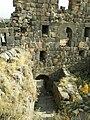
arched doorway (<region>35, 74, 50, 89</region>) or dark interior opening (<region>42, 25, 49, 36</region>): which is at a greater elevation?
dark interior opening (<region>42, 25, 49, 36</region>)

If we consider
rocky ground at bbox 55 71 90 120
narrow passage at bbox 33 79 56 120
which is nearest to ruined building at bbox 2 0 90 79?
narrow passage at bbox 33 79 56 120

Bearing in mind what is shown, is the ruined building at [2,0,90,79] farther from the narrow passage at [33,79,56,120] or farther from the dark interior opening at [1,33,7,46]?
the narrow passage at [33,79,56,120]

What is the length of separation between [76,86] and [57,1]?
4.52m

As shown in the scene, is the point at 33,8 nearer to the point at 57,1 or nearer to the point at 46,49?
the point at 57,1

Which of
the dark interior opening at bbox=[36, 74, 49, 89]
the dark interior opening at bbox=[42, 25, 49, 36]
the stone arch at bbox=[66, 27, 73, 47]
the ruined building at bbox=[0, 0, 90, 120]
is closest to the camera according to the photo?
the ruined building at bbox=[0, 0, 90, 120]

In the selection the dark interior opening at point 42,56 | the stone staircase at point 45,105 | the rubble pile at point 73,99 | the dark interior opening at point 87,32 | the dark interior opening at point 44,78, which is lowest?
the stone staircase at point 45,105

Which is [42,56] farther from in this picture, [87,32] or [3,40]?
[87,32]

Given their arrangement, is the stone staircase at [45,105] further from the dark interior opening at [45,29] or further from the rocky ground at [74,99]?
the dark interior opening at [45,29]

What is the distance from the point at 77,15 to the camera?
1288 centimetres

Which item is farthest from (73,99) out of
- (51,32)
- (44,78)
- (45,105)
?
(44,78)

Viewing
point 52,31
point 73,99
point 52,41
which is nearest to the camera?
point 73,99

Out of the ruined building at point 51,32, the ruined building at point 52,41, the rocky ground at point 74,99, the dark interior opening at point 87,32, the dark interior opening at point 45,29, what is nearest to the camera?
the rocky ground at point 74,99

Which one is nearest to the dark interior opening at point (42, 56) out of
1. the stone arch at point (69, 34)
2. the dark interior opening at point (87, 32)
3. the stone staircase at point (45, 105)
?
the stone arch at point (69, 34)

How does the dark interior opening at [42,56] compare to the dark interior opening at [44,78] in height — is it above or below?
above
